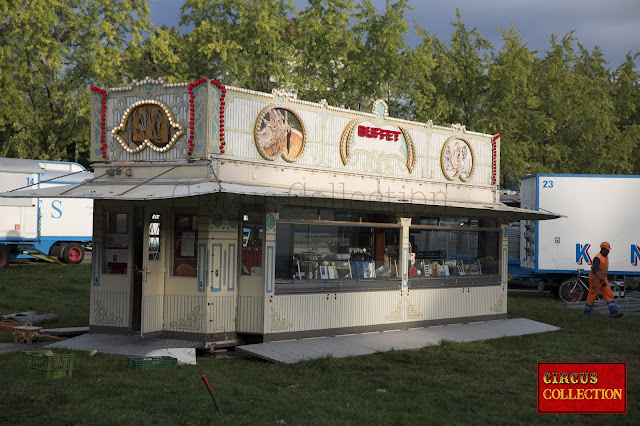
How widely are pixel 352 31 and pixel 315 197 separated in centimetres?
2081

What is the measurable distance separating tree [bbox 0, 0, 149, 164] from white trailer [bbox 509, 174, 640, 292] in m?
18.1

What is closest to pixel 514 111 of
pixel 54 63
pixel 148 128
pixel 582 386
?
pixel 54 63

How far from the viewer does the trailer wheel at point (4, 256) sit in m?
27.4

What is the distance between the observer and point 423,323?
1625cm

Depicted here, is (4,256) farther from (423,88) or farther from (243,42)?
(423,88)

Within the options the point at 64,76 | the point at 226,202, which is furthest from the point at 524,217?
the point at 64,76

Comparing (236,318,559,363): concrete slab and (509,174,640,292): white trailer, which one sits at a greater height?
(509,174,640,292): white trailer

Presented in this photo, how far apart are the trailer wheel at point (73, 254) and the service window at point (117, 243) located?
17224 mm

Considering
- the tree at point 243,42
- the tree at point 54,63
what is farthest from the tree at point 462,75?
the tree at point 54,63

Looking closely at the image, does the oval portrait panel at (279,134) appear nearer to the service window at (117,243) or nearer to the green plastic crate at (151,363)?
the service window at (117,243)

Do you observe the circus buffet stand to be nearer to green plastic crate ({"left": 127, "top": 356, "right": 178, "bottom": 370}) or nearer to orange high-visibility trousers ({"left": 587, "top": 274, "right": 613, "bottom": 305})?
green plastic crate ({"left": 127, "top": 356, "right": 178, "bottom": 370})

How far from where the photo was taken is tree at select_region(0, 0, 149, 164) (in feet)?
95.7

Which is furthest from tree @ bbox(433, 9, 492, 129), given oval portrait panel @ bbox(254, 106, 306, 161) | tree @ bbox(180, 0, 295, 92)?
oval portrait panel @ bbox(254, 106, 306, 161)

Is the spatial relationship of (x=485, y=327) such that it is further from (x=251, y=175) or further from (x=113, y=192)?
(x=113, y=192)
